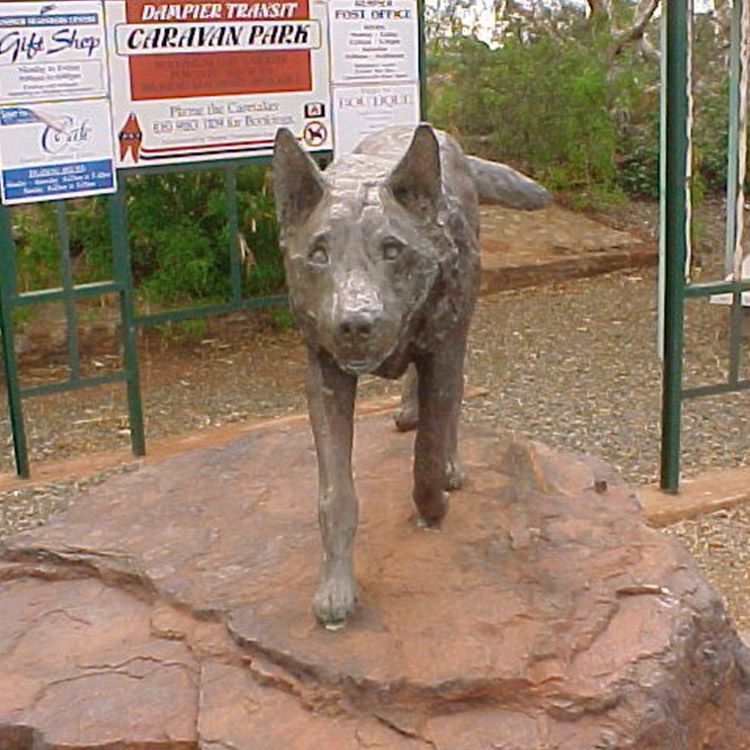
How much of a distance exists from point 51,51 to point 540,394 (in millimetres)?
3173

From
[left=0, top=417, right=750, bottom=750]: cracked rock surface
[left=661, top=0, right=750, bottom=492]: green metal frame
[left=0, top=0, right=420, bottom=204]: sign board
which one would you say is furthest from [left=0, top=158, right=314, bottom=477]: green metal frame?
[left=0, top=417, right=750, bottom=750]: cracked rock surface

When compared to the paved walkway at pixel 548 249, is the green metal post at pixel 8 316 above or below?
above

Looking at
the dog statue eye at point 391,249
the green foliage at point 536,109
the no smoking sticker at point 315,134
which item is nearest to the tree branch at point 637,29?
the green foliage at point 536,109

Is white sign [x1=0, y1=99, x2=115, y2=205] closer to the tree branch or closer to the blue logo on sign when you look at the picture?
the blue logo on sign

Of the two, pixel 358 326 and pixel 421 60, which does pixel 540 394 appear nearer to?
pixel 421 60

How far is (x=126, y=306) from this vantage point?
586cm

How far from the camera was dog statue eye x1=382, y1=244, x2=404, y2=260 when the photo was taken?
2658 mm

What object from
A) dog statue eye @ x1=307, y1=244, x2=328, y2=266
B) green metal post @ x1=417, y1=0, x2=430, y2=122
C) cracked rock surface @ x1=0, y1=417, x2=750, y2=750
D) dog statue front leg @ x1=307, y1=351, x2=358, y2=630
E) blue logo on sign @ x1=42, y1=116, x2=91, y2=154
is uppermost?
green metal post @ x1=417, y1=0, x2=430, y2=122

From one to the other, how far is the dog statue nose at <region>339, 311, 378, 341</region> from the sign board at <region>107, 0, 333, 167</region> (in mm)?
3419

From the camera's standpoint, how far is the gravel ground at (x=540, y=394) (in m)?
5.67

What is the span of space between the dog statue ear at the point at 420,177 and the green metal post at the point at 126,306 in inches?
126

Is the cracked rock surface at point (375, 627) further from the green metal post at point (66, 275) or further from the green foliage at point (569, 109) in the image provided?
the green foliage at point (569, 109)

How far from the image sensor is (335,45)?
6008 mm

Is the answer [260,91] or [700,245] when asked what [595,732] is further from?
[700,245]
